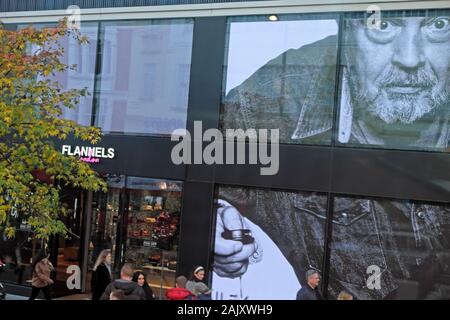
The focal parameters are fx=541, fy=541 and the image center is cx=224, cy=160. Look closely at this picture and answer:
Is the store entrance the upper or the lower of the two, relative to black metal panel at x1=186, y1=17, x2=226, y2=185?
lower

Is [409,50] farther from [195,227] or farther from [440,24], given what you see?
[195,227]

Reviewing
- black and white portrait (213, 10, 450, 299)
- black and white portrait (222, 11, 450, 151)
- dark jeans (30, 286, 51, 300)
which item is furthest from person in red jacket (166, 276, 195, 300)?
black and white portrait (222, 11, 450, 151)

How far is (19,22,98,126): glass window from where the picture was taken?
12.7 metres

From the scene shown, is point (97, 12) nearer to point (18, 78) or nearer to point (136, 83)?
Answer: point (136, 83)

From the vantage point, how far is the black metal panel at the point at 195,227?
1122cm

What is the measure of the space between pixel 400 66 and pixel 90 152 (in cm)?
698

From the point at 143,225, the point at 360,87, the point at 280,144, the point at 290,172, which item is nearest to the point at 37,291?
the point at 143,225

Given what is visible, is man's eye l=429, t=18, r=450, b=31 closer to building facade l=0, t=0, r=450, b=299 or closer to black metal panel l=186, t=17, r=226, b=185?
building facade l=0, t=0, r=450, b=299

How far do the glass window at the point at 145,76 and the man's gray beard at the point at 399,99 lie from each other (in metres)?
3.68

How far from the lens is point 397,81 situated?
10180mm

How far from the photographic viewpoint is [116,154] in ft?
39.9

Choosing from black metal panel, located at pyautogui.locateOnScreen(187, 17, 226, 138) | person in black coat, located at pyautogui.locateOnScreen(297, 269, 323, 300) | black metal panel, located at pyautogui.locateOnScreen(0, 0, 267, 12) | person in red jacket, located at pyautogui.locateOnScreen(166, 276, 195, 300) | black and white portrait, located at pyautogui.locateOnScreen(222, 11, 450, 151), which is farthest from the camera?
black metal panel, located at pyautogui.locateOnScreen(0, 0, 267, 12)

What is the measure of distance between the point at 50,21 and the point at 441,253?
33.3 ft
